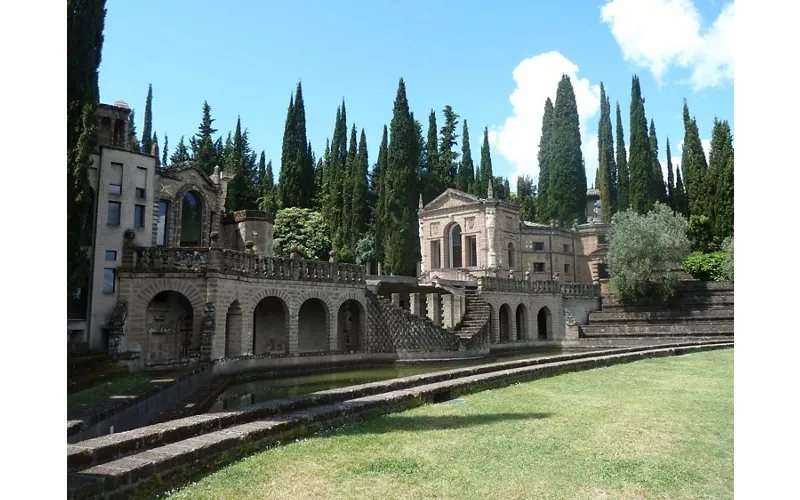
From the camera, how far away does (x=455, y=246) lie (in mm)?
46438

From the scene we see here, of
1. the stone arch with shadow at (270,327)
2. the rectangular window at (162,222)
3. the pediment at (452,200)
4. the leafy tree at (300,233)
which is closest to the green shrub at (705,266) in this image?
the pediment at (452,200)

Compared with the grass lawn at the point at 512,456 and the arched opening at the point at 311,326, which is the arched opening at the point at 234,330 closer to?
the arched opening at the point at 311,326

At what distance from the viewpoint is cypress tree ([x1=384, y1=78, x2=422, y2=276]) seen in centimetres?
4594

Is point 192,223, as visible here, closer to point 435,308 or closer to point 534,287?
point 435,308

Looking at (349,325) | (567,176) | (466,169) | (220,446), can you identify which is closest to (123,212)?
(349,325)

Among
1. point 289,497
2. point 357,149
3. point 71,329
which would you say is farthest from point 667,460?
point 357,149

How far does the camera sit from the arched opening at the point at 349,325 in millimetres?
25516

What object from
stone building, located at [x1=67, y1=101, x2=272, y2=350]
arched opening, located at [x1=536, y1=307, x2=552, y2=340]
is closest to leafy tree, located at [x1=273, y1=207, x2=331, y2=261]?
stone building, located at [x1=67, y1=101, x2=272, y2=350]

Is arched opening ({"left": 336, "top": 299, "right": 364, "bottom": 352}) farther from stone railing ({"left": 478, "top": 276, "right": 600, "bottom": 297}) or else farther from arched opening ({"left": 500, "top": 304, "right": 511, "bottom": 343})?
arched opening ({"left": 500, "top": 304, "right": 511, "bottom": 343})

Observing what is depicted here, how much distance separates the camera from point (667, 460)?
5793 mm

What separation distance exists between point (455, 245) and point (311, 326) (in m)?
23.6

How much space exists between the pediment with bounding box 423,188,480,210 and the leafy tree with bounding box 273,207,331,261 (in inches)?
369

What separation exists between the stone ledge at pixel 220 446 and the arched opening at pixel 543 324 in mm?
27568
